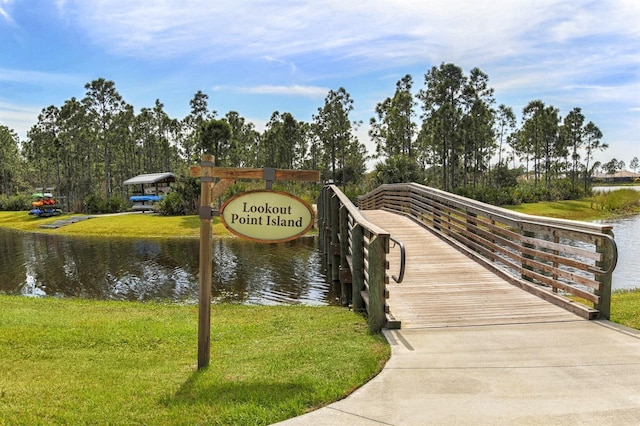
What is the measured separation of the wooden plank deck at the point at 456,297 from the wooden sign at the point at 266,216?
195 centimetres

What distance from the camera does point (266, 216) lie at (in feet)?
15.9

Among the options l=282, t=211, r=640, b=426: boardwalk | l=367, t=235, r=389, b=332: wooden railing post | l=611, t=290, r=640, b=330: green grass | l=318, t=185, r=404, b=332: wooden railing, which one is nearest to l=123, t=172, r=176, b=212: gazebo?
l=318, t=185, r=404, b=332: wooden railing

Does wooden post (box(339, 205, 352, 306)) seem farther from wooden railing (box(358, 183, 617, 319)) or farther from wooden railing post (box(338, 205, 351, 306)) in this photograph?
wooden railing (box(358, 183, 617, 319))

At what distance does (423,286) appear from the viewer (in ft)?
24.3

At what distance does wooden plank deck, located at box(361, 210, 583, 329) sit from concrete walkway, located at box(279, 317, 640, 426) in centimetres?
46

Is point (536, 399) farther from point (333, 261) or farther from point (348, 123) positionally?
point (348, 123)

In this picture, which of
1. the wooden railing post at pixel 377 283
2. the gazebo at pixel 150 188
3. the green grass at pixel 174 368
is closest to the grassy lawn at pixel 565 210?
the gazebo at pixel 150 188

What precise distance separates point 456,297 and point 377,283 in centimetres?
171

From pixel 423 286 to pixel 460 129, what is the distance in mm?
32395

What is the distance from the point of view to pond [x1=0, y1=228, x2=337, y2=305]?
41.7 feet

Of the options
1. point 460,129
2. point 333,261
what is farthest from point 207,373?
point 460,129

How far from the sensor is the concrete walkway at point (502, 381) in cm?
331

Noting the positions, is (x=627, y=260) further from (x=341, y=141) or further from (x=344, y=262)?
(x=341, y=141)

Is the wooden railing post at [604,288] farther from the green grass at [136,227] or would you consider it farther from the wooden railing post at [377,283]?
the green grass at [136,227]
